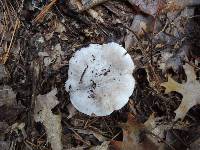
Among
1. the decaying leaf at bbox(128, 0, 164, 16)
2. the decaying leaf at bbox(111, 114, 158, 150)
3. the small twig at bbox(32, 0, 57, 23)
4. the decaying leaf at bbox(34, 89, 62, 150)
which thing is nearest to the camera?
the decaying leaf at bbox(111, 114, 158, 150)

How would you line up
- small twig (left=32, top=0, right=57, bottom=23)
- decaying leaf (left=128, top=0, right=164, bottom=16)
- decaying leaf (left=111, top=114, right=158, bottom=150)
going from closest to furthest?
decaying leaf (left=111, top=114, right=158, bottom=150) → decaying leaf (left=128, top=0, right=164, bottom=16) → small twig (left=32, top=0, right=57, bottom=23)

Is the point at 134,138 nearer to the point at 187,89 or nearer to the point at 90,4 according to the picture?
the point at 187,89

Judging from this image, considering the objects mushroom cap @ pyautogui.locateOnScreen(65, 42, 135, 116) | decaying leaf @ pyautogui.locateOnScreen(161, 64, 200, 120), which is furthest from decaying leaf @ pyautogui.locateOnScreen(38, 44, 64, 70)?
decaying leaf @ pyautogui.locateOnScreen(161, 64, 200, 120)

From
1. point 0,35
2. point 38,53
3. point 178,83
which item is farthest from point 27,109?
point 178,83

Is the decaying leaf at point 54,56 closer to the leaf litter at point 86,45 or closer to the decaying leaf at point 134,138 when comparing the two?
the leaf litter at point 86,45

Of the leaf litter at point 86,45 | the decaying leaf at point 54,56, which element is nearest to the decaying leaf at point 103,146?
the leaf litter at point 86,45

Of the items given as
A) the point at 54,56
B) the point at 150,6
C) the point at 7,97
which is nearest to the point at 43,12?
the point at 54,56

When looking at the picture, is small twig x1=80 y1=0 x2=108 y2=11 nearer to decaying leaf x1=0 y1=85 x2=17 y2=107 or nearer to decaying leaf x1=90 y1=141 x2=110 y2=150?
decaying leaf x1=0 y1=85 x2=17 y2=107
